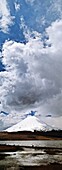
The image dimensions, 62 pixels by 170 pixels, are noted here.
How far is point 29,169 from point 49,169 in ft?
10.0

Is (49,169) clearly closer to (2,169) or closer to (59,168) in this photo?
(59,168)

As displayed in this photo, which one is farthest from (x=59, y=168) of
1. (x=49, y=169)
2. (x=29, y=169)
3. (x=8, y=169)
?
(x=8, y=169)

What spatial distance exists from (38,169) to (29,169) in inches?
53.6

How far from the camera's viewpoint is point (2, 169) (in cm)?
4228

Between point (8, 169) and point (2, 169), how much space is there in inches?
37.2

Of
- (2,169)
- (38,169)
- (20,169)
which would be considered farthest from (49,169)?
(2,169)

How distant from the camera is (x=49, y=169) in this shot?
1681 inches

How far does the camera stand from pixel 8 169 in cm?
4206

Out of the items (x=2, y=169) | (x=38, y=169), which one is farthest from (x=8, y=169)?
(x=38, y=169)

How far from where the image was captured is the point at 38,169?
42.5 m

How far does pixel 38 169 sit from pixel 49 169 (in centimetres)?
169

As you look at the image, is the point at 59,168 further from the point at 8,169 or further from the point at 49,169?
the point at 8,169

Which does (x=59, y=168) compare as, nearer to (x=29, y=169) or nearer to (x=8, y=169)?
(x=29, y=169)

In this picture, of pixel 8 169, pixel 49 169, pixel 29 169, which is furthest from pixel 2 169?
pixel 49 169
